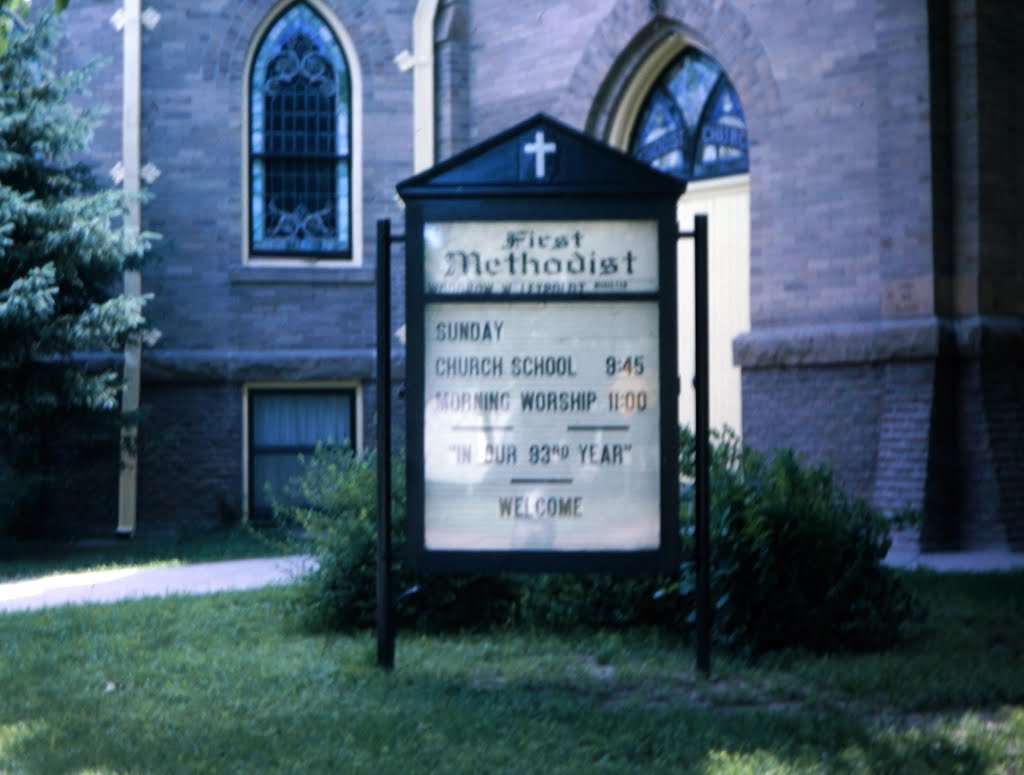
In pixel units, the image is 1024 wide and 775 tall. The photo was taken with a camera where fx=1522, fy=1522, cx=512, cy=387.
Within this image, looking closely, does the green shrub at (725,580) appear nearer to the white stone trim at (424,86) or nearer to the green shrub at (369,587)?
the green shrub at (369,587)

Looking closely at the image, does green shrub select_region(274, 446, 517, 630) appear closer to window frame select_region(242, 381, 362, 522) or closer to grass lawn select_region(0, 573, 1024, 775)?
grass lawn select_region(0, 573, 1024, 775)

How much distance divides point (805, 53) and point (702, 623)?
321 inches

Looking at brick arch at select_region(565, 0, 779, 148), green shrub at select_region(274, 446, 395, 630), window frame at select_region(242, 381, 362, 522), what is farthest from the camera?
window frame at select_region(242, 381, 362, 522)

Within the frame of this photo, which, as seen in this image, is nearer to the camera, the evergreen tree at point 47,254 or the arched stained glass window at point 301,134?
the evergreen tree at point 47,254

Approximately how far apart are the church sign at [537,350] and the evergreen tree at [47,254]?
720cm

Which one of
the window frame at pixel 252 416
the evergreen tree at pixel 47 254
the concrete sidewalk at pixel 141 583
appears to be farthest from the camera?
the window frame at pixel 252 416

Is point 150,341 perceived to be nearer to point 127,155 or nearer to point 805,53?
point 127,155

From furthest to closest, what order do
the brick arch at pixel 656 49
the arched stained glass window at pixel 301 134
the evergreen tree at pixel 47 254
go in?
the arched stained glass window at pixel 301 134, the brick arch at pixel 656 49, the evergreen tree at pixel 47 254

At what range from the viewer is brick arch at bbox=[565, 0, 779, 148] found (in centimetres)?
1419

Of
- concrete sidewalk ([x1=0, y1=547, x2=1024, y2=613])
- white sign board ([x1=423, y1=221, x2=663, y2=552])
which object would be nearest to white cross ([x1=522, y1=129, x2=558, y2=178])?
white sign board ([x1=423, y1=221, x2=663, y2=552])

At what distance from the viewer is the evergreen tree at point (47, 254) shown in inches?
540

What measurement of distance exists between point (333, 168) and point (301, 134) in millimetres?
538

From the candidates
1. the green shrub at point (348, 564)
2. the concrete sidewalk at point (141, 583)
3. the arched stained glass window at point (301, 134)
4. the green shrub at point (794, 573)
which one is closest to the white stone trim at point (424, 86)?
the arched stained glass window at point (301, 134)

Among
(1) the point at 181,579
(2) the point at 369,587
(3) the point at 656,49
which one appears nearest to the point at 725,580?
(2) the point at 369,587
